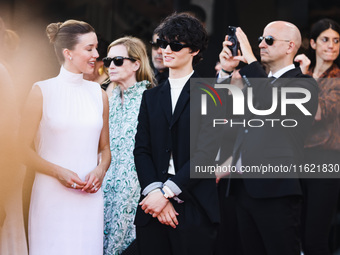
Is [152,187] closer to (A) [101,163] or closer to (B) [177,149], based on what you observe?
(B) [177,149]

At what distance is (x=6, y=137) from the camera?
259 centimetres

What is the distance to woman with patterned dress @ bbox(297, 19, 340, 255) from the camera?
16.3 feet

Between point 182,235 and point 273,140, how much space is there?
97cm

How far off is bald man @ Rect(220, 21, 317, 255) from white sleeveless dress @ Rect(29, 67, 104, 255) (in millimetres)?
1049

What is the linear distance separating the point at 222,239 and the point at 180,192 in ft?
6.38

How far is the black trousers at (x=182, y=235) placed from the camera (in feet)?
11.4

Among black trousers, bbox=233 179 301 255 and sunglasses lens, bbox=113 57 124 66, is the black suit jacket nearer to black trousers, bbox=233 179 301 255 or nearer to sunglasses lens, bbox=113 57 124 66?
black trousers, bbox=233 179 301 255

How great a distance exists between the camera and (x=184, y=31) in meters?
3.77

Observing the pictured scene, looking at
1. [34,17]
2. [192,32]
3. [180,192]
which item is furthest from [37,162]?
[34,17]

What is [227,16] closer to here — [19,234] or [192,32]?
[192,32]

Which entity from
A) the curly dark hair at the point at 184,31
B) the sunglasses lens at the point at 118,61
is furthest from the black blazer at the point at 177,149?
the sunglasses lens at the point at 118,61

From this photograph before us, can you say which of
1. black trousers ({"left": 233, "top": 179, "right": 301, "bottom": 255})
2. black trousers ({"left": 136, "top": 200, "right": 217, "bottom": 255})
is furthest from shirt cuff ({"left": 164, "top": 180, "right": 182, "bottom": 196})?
black trousers ({"left": 233, "top": 179, "right": 301, "bottom": 255})

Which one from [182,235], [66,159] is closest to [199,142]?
[182,235]

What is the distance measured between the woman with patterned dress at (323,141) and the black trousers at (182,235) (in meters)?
1.71
